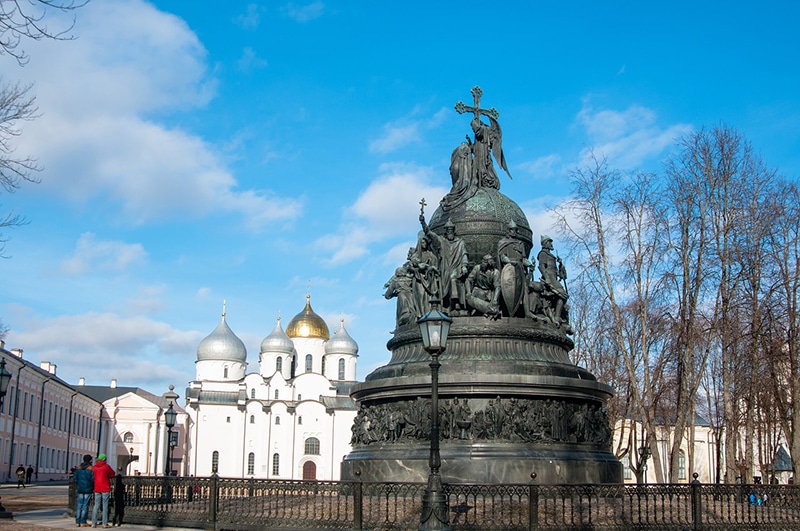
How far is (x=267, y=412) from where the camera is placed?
299ft

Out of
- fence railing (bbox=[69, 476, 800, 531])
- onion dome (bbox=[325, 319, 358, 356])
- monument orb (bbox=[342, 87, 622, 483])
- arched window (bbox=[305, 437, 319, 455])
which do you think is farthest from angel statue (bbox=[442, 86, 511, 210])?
onion dome (bbox=[325, 319, 358, 356])

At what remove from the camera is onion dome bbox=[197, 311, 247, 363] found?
96.3 m

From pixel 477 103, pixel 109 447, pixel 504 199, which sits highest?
pixel 477 103

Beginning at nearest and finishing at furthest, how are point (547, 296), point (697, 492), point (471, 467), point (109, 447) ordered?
point (697, 492) → point (471, 467) → point (547, 296) → point (109, 447)

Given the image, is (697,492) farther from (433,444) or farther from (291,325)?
(291,325)

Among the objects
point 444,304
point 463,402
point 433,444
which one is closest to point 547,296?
point 444,304

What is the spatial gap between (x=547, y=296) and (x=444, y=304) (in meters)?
2.68

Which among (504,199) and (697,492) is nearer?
(697,492)

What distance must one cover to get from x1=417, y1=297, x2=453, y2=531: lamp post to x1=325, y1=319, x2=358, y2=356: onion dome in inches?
3459

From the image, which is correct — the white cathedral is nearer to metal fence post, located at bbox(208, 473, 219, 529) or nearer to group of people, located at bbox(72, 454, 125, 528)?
group of people, located at bbox(72, 454, 125, 528)

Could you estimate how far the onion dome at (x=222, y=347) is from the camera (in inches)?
3792

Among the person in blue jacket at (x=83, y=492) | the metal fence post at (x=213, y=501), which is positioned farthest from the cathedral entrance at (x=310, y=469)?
the metal fence post at (x=213, y=501)

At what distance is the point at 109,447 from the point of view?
9156 centimetres

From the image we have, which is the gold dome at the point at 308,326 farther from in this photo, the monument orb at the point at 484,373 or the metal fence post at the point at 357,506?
the metal fence post at the point at 357,506
